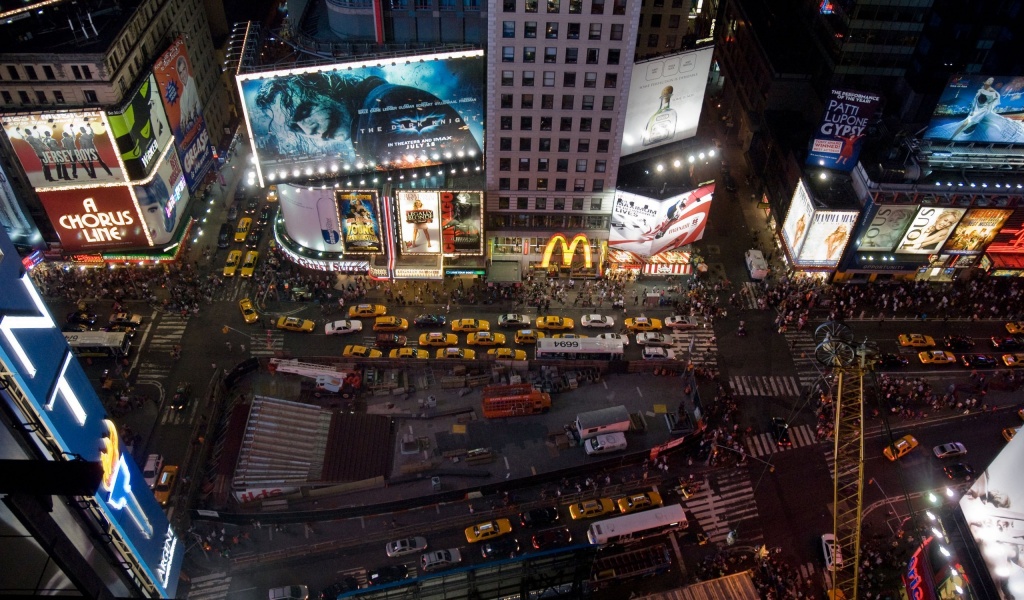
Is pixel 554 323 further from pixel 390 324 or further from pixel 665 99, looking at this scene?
pixel 665 99

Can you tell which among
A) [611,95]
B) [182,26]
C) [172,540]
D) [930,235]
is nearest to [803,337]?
[930,235]

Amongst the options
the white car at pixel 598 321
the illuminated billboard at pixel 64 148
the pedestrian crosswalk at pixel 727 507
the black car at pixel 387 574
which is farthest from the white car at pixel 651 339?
the illuminated billboard at pixel 64 148

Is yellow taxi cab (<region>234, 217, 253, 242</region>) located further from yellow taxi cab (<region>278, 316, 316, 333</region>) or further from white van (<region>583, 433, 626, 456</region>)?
white van (<region>583, 433, 626, 456</region>)

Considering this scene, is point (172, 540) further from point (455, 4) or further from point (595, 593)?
point (455, 4)

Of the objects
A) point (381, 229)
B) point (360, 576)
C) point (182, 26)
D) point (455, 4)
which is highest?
point (455, 4)

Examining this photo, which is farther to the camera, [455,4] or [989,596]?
[455,4]

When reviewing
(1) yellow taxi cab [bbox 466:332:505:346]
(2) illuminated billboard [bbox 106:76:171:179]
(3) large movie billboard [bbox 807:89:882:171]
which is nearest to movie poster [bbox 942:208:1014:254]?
(3) large movie billboard [bbox 807:89:882:171]
